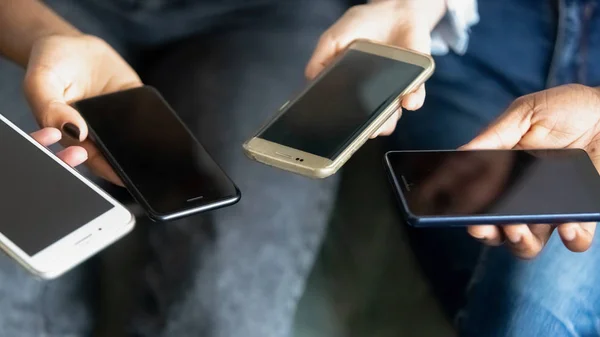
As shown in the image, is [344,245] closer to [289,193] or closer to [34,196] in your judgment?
[289,193]

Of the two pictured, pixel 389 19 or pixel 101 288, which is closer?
pixel 101 288

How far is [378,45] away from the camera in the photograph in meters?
0.55

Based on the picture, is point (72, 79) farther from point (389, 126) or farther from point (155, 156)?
point (389, 126)

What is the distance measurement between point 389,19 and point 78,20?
11.3 inches

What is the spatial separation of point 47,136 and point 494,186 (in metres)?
0.31

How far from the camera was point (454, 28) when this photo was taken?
0.63 meters

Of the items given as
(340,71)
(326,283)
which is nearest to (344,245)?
(326,283)

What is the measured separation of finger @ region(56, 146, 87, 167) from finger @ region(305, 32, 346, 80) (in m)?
0.19

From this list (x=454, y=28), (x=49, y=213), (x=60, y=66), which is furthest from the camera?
(x=454, y=28)

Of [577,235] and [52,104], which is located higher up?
[52,104]

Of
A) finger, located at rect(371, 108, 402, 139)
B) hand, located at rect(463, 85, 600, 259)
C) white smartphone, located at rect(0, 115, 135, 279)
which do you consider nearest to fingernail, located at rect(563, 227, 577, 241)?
hand, located at rect(463, 85, 600, 259)

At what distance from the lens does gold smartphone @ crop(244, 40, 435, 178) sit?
0.46m

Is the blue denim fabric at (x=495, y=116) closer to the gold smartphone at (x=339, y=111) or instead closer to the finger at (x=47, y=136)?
the gold smartphone at (x=339, y=111)

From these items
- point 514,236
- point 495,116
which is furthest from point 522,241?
point 495,116
